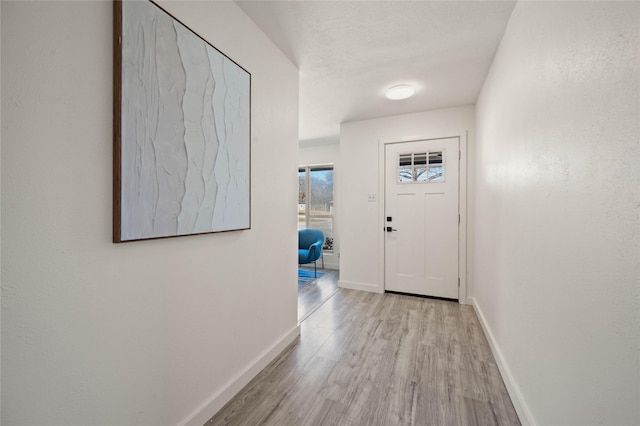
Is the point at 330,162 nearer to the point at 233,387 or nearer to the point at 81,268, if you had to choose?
the point at 233,387

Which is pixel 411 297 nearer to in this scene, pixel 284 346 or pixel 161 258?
pixel 284 346

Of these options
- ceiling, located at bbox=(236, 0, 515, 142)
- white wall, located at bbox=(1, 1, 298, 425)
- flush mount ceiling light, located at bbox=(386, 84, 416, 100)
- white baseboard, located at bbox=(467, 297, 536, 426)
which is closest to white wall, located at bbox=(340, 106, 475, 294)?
ceiling, located at bbox=(236, 0, 515, 142)

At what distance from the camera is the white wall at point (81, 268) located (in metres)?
0.80

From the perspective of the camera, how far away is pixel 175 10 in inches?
50.3

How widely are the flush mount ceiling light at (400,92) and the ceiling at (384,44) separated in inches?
2.5

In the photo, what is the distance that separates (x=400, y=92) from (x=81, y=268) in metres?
2.84

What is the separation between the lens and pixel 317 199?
5.39 metres

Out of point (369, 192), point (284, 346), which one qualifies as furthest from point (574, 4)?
point (369, 192)

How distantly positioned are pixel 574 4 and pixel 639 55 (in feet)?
1.51

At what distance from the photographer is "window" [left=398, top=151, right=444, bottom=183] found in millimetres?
3398

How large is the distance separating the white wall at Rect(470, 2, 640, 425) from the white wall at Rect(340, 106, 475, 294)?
5.75 feet

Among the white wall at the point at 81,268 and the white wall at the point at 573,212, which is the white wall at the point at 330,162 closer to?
the white wall at the point at 573,212

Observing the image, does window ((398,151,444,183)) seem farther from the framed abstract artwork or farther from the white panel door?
the framed abstract artwork

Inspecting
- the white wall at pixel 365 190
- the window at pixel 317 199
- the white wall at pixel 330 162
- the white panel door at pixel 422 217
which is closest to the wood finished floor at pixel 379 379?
the white panel door at pixel 422 217
